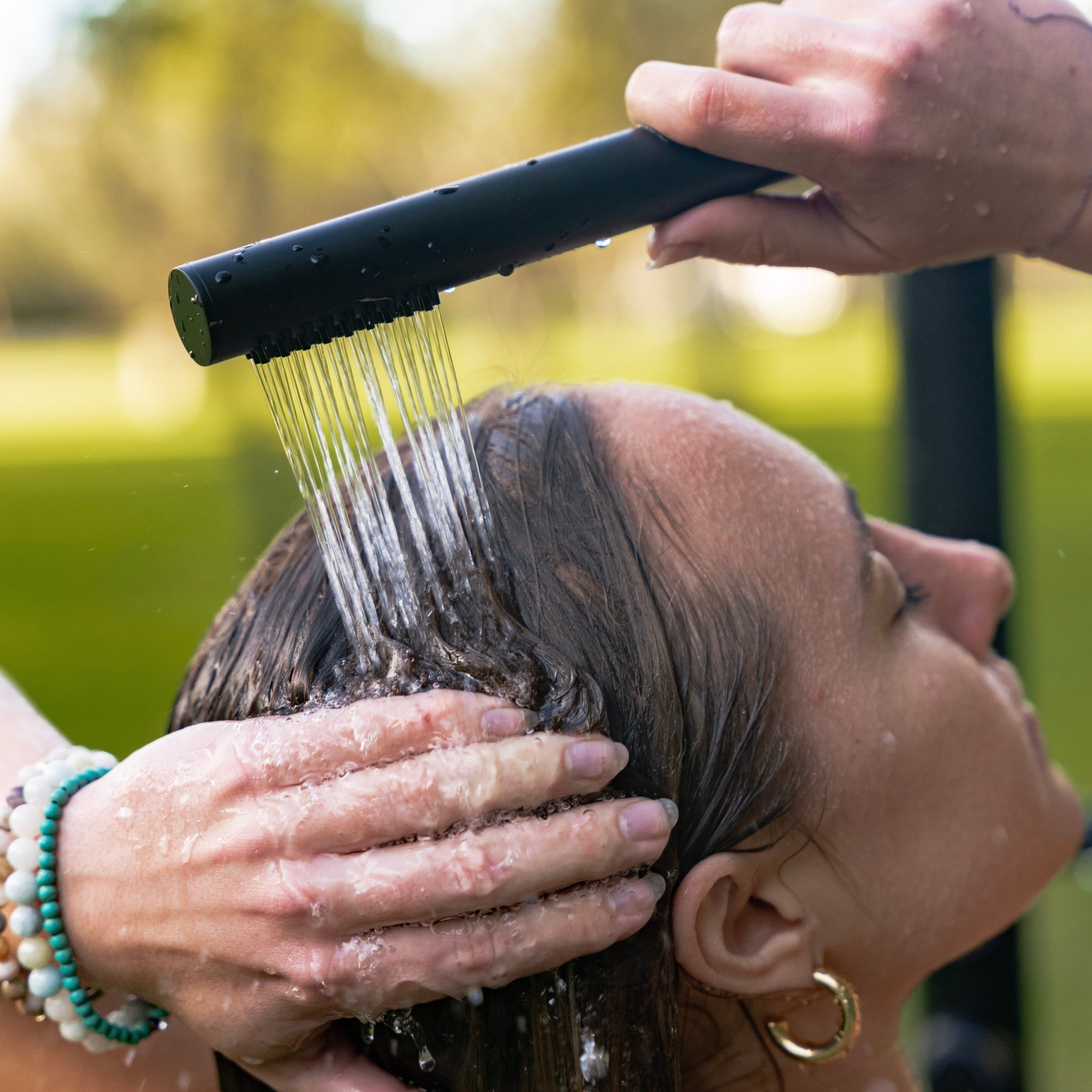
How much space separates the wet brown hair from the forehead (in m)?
0.02

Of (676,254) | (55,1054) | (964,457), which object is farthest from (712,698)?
(964,457)

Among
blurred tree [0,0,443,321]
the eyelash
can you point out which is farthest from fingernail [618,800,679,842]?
blurred tree [0,0,443,321]

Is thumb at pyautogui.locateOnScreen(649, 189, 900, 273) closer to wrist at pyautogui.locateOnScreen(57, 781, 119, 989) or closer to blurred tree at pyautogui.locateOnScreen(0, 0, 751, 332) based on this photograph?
wrist at pyautogui.locateOnScreen(57, 781, 119, 989)

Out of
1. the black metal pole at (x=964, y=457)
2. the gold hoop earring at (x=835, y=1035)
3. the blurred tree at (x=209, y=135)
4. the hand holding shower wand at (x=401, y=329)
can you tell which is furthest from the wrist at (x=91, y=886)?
the blurred tree at (x=209, y=135)

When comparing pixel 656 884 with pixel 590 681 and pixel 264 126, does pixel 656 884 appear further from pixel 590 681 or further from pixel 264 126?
pixel 264 126

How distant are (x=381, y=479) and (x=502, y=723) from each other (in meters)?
0.35

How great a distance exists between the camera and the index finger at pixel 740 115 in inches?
39.0

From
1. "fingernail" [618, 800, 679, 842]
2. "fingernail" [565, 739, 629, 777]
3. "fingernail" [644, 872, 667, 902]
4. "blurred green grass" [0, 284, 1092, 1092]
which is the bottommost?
"blurred green grass" [0, 284, 1092, 1092]

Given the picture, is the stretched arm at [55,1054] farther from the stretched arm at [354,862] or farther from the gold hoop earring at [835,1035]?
the gold hoop earring at [835,1035]

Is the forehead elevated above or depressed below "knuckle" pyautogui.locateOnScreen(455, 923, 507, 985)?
above

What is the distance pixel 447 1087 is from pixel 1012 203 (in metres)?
1.05

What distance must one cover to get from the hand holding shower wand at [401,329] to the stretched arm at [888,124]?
0.05 meters

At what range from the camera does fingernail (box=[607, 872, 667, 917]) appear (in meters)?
0.93

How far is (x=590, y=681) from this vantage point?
1.01 meters
